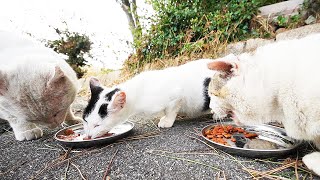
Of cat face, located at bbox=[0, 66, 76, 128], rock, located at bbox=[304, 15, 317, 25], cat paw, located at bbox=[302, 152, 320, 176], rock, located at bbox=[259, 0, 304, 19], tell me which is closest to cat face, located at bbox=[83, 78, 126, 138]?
cat face, located at bbox=[0, 66, 76, 128]

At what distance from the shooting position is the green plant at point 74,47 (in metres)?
7.24

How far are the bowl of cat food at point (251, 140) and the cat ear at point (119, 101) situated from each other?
823mm

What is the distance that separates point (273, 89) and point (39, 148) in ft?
6.91

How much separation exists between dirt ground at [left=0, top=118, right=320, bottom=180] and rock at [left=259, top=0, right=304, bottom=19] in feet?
11.2

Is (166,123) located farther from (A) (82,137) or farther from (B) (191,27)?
(B) (191,27)

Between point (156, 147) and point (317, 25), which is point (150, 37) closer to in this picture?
point (317, 25)

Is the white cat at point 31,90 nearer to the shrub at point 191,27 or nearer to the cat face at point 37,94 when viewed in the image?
the cat face at point 37,94

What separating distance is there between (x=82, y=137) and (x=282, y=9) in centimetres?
433

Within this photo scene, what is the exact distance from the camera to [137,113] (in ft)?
8.89

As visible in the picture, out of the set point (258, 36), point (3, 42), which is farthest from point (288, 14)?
point (3, 42)

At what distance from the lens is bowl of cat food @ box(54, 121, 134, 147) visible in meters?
2.18

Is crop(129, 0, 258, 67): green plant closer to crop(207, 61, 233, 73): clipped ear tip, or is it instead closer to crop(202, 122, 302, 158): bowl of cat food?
crop(202, 122, 302, 158): bowl of cat food

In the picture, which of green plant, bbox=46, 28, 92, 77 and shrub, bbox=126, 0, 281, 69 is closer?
shrub, bbox=126, 0, 281, 69

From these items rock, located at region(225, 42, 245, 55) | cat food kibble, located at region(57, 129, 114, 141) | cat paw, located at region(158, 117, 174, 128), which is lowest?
cat paw, located at region(158, 117, 174, 128)
